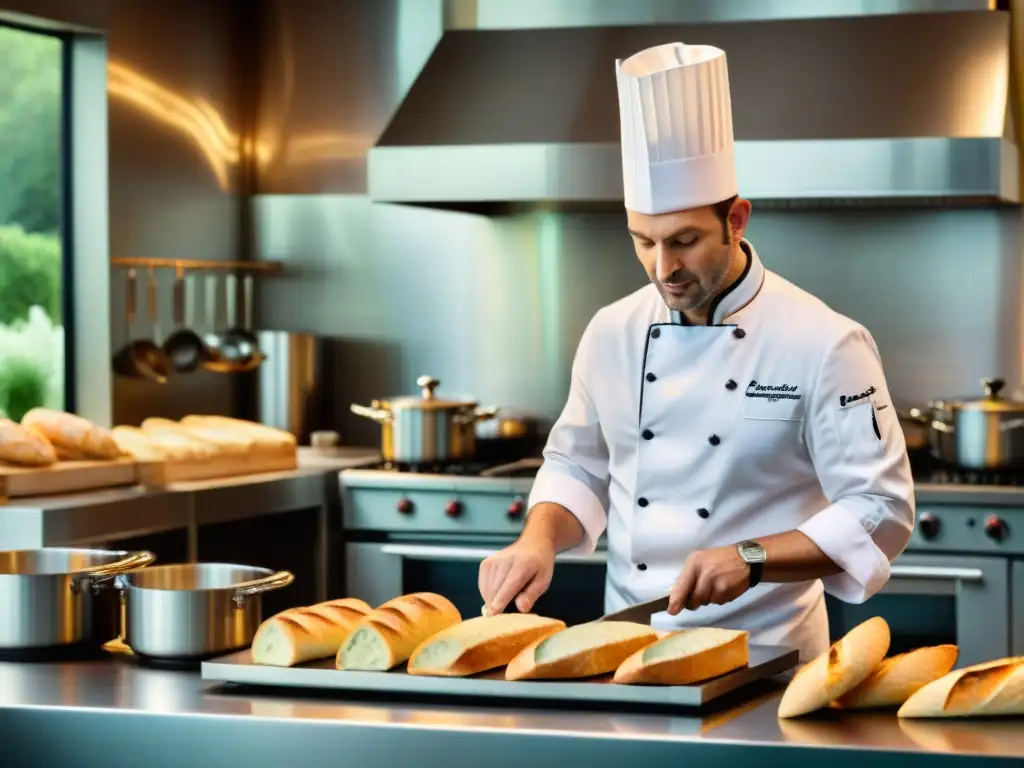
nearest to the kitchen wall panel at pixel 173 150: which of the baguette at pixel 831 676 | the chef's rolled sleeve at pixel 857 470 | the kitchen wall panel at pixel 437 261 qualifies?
the kitchen wall panel at pixel 437 261

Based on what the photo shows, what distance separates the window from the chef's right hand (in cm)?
210

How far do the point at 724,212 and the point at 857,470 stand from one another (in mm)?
431

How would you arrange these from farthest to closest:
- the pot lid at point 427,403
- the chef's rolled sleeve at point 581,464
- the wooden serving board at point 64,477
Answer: the pot lid at point 427,403 → the wooden serving board at point 64,477 → the chef's rolled sleeve at point 581,464

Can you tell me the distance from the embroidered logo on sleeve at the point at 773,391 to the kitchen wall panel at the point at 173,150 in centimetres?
221

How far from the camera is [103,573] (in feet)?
6.90

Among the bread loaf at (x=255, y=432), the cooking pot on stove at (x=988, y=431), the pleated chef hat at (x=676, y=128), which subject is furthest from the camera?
the bread loaf at (x=255, y=432)

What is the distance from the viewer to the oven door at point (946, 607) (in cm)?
362

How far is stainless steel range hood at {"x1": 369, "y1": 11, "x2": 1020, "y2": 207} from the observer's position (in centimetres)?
367

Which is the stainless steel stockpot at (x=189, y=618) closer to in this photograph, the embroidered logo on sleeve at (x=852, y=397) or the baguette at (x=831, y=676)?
the baguette at (x=831, y=676)

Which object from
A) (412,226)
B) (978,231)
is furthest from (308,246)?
(978,231)

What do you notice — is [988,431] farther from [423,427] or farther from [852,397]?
[852,397]

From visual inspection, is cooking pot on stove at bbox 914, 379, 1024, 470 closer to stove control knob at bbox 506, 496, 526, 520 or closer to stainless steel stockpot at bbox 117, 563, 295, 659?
stove control knob at bbox 506, 496, 526, 520

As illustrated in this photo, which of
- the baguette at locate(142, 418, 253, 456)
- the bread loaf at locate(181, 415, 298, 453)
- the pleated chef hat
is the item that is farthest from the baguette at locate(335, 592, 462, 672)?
the bread loaf at locate(181, 415, 298, 453)

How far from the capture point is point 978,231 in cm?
425
